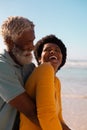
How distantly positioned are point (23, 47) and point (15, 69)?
169 mm

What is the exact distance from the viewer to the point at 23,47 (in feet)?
7.73

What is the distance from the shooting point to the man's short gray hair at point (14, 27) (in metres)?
2.32

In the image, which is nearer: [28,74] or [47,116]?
[47,116]

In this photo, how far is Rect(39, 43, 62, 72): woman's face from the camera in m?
2.83

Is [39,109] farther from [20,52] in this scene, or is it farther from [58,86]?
[58,86]

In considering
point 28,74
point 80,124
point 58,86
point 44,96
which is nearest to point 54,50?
point 58,86

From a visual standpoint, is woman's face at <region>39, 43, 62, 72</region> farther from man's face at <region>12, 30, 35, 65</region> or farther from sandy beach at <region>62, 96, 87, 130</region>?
sandy beach at <region>62, 96, 87, 130</region>

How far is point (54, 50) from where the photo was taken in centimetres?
294

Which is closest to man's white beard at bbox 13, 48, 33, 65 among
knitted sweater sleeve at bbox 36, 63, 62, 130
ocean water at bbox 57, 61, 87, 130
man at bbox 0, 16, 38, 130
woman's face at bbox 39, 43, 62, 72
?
man at bbox 0, 16, 38, 130

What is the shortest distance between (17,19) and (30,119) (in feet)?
2.19

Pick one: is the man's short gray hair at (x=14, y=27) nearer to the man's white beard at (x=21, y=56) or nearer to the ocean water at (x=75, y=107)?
the man's white beard at (x=21, y=56)

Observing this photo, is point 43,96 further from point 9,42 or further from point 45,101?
point 9,42

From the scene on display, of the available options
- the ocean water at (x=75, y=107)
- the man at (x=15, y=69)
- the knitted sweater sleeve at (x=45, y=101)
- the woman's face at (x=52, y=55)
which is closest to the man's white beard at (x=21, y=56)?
the man at (x=15, y=69)

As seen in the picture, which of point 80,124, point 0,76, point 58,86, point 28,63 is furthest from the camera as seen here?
point 80,124
